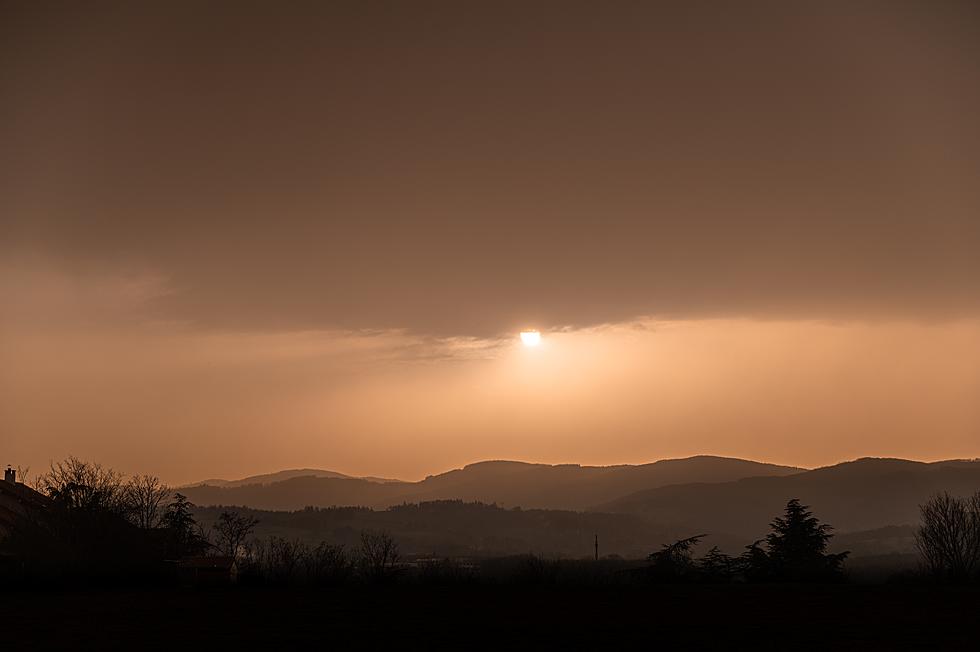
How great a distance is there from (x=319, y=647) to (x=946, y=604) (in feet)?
71.0

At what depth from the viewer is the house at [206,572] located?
141ft

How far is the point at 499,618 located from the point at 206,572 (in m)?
24.8

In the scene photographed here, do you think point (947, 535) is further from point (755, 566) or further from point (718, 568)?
point (718, 568)

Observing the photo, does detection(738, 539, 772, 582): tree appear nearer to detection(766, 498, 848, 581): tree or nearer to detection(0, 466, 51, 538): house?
detection(766, 498, 848, 581): tree

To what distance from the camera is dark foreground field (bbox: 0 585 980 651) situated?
91.0ft

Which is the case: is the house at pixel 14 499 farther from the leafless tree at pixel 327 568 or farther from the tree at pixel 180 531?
the leafless tree at pixel 327 568

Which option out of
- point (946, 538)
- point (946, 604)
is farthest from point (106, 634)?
point (946, 538)

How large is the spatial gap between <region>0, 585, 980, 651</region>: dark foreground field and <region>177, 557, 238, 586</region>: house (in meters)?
2.74

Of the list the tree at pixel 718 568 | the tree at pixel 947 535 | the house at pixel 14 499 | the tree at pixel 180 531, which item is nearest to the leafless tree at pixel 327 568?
the tree at pixel 718 568

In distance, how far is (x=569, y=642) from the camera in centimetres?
2802

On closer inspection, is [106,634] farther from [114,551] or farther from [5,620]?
[114,551]

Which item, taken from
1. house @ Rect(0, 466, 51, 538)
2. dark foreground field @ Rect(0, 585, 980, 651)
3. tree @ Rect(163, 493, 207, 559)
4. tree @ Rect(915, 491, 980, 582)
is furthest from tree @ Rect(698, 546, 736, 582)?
house @ Rect(0, 466, 51, 538)

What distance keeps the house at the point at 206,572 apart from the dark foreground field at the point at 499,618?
274 centimetres

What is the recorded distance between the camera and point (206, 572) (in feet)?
171
